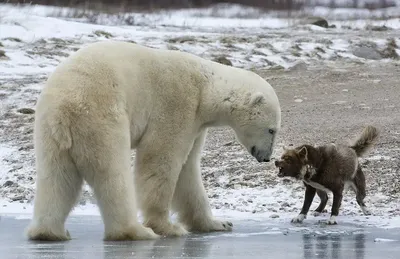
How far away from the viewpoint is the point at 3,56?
19484 mm

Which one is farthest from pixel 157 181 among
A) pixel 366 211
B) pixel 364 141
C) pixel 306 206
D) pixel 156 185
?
pixel 364 141

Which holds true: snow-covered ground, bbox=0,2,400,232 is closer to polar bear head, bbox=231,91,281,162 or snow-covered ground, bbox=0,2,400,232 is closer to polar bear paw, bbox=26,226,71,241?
polar bear head, bbox=231,91,281,162

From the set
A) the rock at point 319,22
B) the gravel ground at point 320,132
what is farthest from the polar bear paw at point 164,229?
the rock at point 319,22

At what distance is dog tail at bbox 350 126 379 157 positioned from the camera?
30.2 ft

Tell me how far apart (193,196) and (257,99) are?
1028 millimetres

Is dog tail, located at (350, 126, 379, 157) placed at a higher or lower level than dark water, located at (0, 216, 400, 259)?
higher

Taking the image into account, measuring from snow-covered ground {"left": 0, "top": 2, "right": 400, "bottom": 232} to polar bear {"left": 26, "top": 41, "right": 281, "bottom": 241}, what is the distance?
1.11m

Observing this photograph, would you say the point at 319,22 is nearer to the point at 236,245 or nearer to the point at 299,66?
the point at 299,66

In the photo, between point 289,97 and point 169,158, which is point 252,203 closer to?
point 169,158

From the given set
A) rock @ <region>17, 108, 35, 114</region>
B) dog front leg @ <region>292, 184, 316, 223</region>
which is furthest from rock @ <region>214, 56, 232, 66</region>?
dog front leg @ <region>292, 184, 316, 223</region>

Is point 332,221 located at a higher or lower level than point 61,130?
lower

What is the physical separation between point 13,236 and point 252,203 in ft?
8.77

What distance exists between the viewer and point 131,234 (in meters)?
7.18

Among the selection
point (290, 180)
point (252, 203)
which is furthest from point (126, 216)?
point (290, 180)
